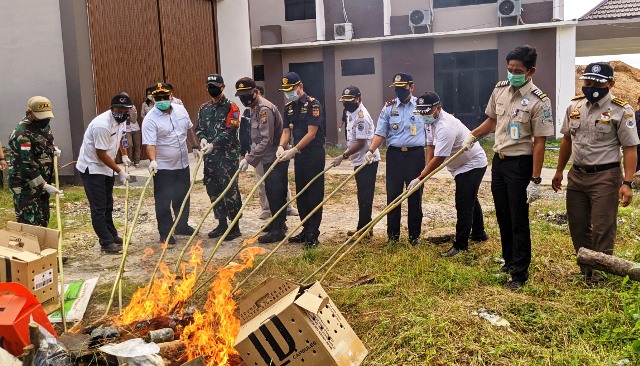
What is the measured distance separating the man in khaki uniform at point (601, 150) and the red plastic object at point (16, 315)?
422 centimetres

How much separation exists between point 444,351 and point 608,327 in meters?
1.18

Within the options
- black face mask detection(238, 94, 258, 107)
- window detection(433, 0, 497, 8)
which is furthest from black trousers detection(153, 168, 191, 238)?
window detection(433, 0, 497, 8)

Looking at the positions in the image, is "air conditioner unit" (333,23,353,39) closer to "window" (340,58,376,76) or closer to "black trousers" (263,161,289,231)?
"window" (340,58,376,76)

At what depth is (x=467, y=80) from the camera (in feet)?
55.4

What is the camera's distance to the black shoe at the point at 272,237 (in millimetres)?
6824

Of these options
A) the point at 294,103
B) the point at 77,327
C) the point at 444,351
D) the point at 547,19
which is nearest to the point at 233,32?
the point at 547,19

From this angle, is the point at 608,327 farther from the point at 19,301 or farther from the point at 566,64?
the point at 566,64

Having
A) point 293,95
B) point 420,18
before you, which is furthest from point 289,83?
point 420,18

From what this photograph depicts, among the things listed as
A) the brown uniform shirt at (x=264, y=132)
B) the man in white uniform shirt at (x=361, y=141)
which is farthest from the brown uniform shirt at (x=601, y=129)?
the brown uniform shirt at (x=264, y=132)

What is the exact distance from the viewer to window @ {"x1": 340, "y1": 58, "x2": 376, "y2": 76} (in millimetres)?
17531

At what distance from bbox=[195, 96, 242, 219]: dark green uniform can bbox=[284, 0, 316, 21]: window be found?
1204 centimetres

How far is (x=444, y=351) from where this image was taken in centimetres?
362

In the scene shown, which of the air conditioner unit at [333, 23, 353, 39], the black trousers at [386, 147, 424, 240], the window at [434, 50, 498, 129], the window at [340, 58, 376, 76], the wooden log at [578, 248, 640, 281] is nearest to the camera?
the wooden log at [578, 248, 640, 281]

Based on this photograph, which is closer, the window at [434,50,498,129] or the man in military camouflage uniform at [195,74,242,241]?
the man in military camouflage uniform at [195,74,242,241]
